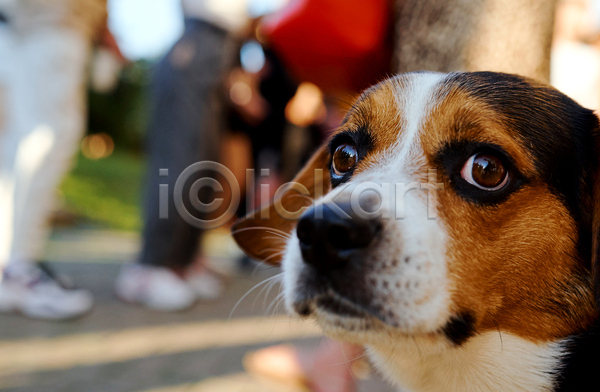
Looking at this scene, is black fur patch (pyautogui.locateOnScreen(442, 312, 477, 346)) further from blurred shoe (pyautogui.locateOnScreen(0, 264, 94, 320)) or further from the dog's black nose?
blurred shoe (pyautogui.locateOnScreen(0, 264, 94, 320))

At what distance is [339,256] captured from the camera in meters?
1.08

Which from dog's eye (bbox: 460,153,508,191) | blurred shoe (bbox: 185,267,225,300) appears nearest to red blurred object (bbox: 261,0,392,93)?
dog's eye (bbox: 460,153,508,191)

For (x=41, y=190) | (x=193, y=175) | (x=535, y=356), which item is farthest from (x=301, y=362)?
(x=41, y=190)

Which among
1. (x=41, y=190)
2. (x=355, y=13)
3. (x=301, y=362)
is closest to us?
(x=355, y=13)

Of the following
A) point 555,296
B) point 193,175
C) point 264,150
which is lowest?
point 555,296

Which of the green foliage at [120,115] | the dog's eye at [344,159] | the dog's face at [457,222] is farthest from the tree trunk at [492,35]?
the green foliage at [120,115]

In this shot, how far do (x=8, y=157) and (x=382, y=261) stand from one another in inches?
110

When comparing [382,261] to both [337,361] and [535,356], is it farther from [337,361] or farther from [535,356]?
[337,361]

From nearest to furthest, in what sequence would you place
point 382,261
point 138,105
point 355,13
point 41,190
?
point 382,261 < point 355,13 < point 41,190 < point 138,105

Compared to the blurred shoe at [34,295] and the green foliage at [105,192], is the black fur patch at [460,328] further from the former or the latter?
the green foliage at [105,192]

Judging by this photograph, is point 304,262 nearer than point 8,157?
Yes

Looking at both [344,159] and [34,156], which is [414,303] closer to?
[344,159]

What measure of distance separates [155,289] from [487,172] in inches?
104

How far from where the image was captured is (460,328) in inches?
46.3
